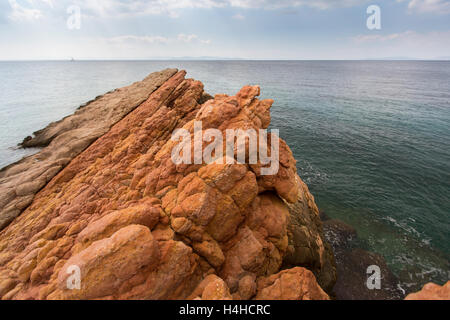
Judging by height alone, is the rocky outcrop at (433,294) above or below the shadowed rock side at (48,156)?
below

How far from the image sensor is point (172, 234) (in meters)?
10.3

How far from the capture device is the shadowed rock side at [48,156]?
56.9 feet

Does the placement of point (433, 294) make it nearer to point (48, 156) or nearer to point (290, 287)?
point (290, 287)

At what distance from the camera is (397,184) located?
28.4 metres

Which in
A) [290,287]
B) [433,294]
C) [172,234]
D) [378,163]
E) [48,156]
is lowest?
[290,287]

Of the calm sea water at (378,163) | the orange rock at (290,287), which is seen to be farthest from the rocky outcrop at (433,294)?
the calm sea water at (378,163)

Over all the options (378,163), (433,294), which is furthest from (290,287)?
(378,163)

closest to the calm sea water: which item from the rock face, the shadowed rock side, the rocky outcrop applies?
the shadowed rock side

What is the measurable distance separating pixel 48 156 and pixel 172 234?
2661 centimetres

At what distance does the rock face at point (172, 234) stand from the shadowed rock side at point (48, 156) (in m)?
1.30

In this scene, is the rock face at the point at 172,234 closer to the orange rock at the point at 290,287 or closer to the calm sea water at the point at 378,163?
the orange rock at the point at 290,287

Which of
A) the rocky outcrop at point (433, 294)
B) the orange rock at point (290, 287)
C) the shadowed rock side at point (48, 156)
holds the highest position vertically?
the shadowed rock side at point (48, 156)

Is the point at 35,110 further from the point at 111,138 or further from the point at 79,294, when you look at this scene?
the point at 79,294
